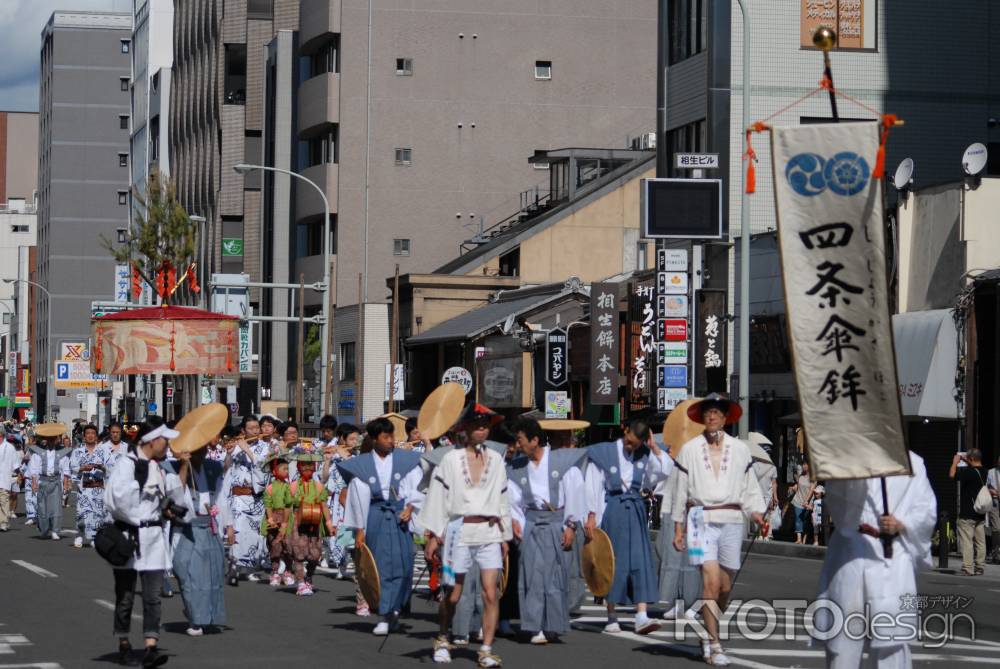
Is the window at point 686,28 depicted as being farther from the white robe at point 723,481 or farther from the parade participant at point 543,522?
the white robe at point 723,481

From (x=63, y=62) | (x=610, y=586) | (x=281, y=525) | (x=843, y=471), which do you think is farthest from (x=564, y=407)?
(x=63, y=62)

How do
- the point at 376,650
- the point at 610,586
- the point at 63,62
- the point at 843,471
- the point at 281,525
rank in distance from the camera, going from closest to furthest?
1. the point at 843,471
2. the point at 376,650
3. the point at 610,586
4. the point at 281,525
5. the point at 63,62

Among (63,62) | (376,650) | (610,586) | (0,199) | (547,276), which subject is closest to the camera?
(376,650)

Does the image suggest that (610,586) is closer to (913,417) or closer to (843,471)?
(843,471)

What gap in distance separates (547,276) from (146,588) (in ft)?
150

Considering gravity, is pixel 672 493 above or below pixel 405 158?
below

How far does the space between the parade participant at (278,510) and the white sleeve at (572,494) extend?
5.71m

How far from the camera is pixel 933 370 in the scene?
30672mm

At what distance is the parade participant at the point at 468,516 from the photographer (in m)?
13.5

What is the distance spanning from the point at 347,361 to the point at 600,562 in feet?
161

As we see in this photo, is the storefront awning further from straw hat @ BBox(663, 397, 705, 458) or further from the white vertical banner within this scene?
the white vertical banner

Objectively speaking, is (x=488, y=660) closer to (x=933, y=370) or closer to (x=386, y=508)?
(x=386, y=508)

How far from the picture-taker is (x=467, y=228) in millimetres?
67562

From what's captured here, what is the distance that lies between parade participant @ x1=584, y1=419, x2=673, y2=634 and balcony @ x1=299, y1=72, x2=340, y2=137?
51.6 m
